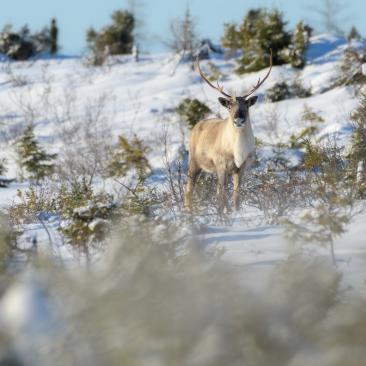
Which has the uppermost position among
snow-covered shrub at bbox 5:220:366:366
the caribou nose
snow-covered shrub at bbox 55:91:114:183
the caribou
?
snow-covered shrub at bbox 5:220:366:366

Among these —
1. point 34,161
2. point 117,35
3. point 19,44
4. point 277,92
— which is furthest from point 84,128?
point 117,35

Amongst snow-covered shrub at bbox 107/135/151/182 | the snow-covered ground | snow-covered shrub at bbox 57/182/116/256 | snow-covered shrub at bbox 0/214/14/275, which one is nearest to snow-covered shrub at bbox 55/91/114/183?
the snow-covered ground

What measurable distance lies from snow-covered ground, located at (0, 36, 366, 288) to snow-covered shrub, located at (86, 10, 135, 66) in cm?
339

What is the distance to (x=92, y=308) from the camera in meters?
2.84

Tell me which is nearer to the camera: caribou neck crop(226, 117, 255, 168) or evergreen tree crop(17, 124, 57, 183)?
caribou neck crop(226, 117, 255, 168)

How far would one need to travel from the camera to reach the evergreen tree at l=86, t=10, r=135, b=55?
3716 centimetres

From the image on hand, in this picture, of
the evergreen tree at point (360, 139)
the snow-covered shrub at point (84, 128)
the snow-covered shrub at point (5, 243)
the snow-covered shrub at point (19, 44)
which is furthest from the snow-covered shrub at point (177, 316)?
the snow-covered shrub at point (19, 44)

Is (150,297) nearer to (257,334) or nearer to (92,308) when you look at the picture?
(92,308)

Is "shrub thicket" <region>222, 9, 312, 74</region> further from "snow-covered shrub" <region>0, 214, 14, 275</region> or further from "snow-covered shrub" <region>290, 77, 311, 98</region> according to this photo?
"snow-covered shrub" <region>0, 214, 14, 275</region>

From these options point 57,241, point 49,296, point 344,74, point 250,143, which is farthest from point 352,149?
point 344,74

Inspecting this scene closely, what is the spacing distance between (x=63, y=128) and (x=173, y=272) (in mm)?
19797

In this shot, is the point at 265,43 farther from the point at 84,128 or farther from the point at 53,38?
the point at 53,38

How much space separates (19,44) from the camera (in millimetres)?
34312

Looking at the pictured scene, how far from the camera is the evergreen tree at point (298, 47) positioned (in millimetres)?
25500
